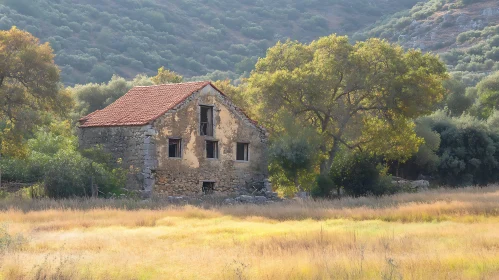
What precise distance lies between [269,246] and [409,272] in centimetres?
480

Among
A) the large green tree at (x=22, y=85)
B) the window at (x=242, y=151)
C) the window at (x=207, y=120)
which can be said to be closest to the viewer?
the large green tree at (x=22, y=85)

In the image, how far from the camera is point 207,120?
3906 centimetres

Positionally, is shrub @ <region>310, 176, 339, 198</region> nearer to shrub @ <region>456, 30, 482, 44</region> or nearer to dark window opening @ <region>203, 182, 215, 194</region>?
dark window opening @ <region>203, 182, 215, 194</region>

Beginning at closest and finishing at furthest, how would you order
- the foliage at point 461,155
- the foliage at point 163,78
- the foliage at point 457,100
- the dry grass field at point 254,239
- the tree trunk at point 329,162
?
the dry grass field at point 254,239
the tree trunk at point 329,162
the foliage at point 461,155
the foliage at point 163,78
the foliage at point 457,100

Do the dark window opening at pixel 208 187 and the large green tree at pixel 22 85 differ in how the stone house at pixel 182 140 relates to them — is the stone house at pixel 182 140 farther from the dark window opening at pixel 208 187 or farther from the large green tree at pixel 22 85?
the large green tree at pixel 22 85

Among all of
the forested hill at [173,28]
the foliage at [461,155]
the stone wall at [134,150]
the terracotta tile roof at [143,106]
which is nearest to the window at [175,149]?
the stone wall at [134,150]

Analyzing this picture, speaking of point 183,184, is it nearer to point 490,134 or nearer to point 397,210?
point 397,210

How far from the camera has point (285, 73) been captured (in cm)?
3988

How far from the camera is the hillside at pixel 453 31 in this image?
102 metres

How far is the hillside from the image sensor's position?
102413 millimetres

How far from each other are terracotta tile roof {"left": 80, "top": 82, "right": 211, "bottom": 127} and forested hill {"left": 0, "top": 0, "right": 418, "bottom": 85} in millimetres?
53016

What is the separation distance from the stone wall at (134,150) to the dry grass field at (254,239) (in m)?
4.05

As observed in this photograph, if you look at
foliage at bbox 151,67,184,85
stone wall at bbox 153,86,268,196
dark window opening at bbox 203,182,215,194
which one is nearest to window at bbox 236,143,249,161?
stone wall at bbox 153,86,268,196

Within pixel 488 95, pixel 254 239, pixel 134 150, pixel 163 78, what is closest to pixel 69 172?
pixel 134 150
